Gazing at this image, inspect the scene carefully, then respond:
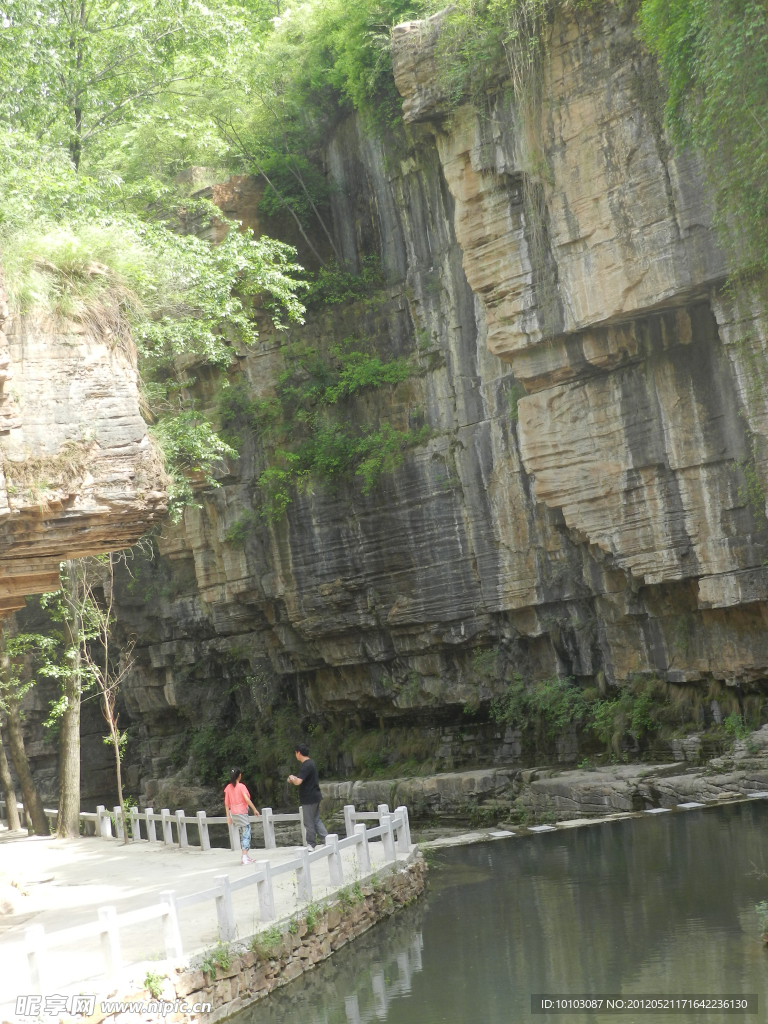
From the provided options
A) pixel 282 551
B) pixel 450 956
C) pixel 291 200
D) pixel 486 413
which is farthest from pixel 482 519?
pixel 450 956

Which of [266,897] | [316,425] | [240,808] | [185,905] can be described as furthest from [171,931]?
[316,425]

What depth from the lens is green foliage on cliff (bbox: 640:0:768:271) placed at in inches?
393

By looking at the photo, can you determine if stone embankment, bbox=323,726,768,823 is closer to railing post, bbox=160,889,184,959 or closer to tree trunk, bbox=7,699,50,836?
tree trunk, bbox=7,699,50,836

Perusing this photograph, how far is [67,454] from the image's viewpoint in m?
10.1

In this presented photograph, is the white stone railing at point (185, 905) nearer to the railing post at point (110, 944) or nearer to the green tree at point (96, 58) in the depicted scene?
the railing post at point (110, 944)

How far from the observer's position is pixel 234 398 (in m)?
26.0

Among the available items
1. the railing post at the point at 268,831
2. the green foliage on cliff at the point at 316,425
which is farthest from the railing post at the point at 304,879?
the green foliage on cliff at the point at 316,425

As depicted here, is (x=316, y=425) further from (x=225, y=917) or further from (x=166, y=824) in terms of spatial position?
(x=225, y=917)

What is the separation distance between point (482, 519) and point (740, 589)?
6.21 metres

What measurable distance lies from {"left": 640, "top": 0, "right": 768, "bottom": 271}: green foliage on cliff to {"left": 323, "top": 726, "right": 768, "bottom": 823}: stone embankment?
915 centimetres

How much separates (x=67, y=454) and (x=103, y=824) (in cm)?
1132

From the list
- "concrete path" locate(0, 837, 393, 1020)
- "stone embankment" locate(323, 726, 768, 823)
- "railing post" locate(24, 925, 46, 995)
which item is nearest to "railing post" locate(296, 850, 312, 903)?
"concrete path" locate(0, 837, 393, 1020)

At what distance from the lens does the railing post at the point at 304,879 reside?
9.94 meters

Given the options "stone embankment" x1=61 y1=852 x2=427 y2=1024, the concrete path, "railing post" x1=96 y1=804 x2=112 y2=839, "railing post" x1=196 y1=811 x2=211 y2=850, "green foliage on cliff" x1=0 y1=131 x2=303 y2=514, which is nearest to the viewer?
"stone embankment" x1=61 y1=852 x2=427 y2=1024
